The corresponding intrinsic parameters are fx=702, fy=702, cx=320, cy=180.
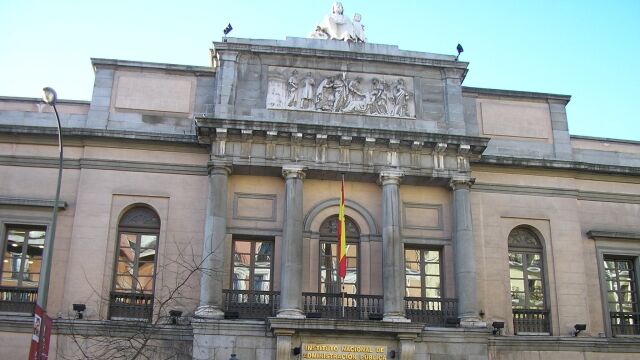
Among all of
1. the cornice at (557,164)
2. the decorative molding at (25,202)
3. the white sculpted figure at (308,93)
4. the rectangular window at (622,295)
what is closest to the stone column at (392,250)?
the cornice at (557,164)

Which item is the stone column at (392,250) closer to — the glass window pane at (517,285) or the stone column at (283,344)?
the stone column at (283,344)

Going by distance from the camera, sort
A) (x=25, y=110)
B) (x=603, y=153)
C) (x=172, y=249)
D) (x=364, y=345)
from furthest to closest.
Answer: (x=603, y=153) < (x=25, y=110) < (x=172, y=249) < (x=364, y=345)

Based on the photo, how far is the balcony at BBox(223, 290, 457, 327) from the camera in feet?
72.8

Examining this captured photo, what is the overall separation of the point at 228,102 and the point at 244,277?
5963mm

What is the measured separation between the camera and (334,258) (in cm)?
2367

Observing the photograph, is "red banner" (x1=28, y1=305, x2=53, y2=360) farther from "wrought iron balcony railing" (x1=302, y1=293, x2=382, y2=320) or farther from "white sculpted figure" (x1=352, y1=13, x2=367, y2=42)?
"white sculpted figure" (x1=352, y1=13, x2=367, y2=42)

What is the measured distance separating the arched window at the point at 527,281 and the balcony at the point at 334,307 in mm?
2680

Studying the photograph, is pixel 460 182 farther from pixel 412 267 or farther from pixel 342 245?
pixel 342 245

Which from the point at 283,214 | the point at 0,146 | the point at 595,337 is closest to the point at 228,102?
the point at 283,214

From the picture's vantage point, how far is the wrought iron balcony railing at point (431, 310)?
899 inches

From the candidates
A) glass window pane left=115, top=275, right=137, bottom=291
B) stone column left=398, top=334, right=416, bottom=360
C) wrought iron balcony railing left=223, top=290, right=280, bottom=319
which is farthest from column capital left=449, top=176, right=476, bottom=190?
glass window pane left=115, top=275, right=137, bottom=291

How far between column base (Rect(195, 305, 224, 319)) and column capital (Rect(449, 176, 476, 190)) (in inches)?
351

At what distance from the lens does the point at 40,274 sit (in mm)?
22703

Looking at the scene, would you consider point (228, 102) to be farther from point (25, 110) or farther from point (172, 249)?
point (25, 110)
